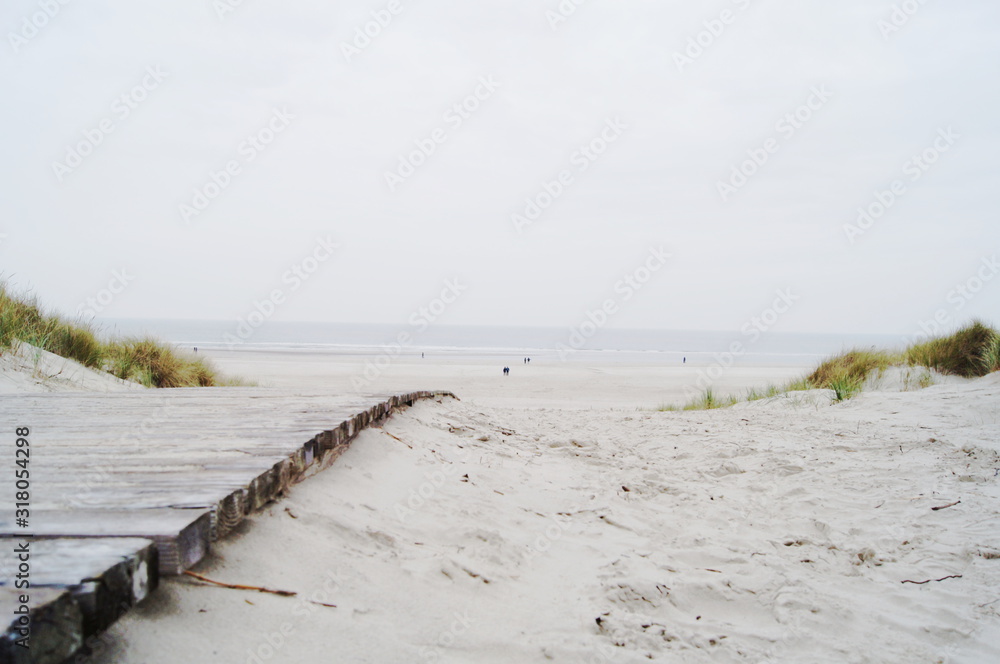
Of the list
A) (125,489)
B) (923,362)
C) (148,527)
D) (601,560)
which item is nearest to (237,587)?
(148,527)

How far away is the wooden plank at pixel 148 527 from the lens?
1514 millimetres

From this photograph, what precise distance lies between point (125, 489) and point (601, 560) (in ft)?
6.41

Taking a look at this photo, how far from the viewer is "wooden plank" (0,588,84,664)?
42.4 inches

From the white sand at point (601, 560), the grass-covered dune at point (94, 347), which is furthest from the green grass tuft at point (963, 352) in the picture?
the grass-covered dune at point (94, 347)

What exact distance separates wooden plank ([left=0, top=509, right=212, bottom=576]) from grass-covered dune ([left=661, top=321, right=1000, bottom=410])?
8359mm

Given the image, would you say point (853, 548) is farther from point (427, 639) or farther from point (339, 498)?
point (339, 498)

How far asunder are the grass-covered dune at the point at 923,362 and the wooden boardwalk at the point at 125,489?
7.62 meters

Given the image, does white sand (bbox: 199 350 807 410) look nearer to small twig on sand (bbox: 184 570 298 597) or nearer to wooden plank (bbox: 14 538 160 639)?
small twig on sand (bbox: 184 570 298 597)

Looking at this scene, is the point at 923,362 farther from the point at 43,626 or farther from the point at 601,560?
the point at 43,626

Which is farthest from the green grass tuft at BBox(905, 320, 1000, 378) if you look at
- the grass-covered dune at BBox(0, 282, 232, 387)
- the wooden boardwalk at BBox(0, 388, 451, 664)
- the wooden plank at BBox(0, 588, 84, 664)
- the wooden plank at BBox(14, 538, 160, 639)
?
the grass-covered dune at BBox(0, 282, 232, 387)

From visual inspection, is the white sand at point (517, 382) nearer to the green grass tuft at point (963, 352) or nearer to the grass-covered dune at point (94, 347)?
the green grass tuft at point (963, 352)

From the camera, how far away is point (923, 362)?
9.41 m

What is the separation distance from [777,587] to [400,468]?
6.51ft

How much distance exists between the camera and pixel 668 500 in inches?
152
